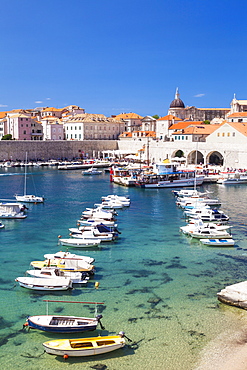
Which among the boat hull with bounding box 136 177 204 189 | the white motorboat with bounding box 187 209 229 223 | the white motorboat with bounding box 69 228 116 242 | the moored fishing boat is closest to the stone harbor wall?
the moored fishing boat

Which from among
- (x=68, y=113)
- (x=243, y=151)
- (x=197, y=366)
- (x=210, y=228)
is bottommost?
(x=197, y=366)

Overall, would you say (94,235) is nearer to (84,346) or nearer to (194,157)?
(84,346)

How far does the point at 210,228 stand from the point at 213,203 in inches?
424

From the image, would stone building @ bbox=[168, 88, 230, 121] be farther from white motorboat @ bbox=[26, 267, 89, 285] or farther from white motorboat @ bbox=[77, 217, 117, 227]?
white motorboat @ bbox=[26, 267, 89, 285]

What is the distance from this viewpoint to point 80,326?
12.4 meters

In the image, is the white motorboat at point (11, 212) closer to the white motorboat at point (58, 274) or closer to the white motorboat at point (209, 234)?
the white motorboat at point (209, 234)

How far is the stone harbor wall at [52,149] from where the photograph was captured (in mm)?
73356

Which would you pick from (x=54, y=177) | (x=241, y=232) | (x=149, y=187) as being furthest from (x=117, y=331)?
(x=54, y=177)

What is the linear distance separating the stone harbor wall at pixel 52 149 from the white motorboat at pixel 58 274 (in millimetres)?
59650

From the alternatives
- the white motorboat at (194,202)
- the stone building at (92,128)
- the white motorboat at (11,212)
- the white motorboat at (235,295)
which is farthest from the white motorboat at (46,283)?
the stone building at (92,128)

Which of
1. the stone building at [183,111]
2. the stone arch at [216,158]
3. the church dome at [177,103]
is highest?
the church dome at [177,103]

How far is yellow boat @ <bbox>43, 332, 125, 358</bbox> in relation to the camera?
1135cm

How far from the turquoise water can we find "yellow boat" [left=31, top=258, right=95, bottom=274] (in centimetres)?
55

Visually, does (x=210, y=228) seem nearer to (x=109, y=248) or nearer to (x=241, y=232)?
(x=241, y=232)
